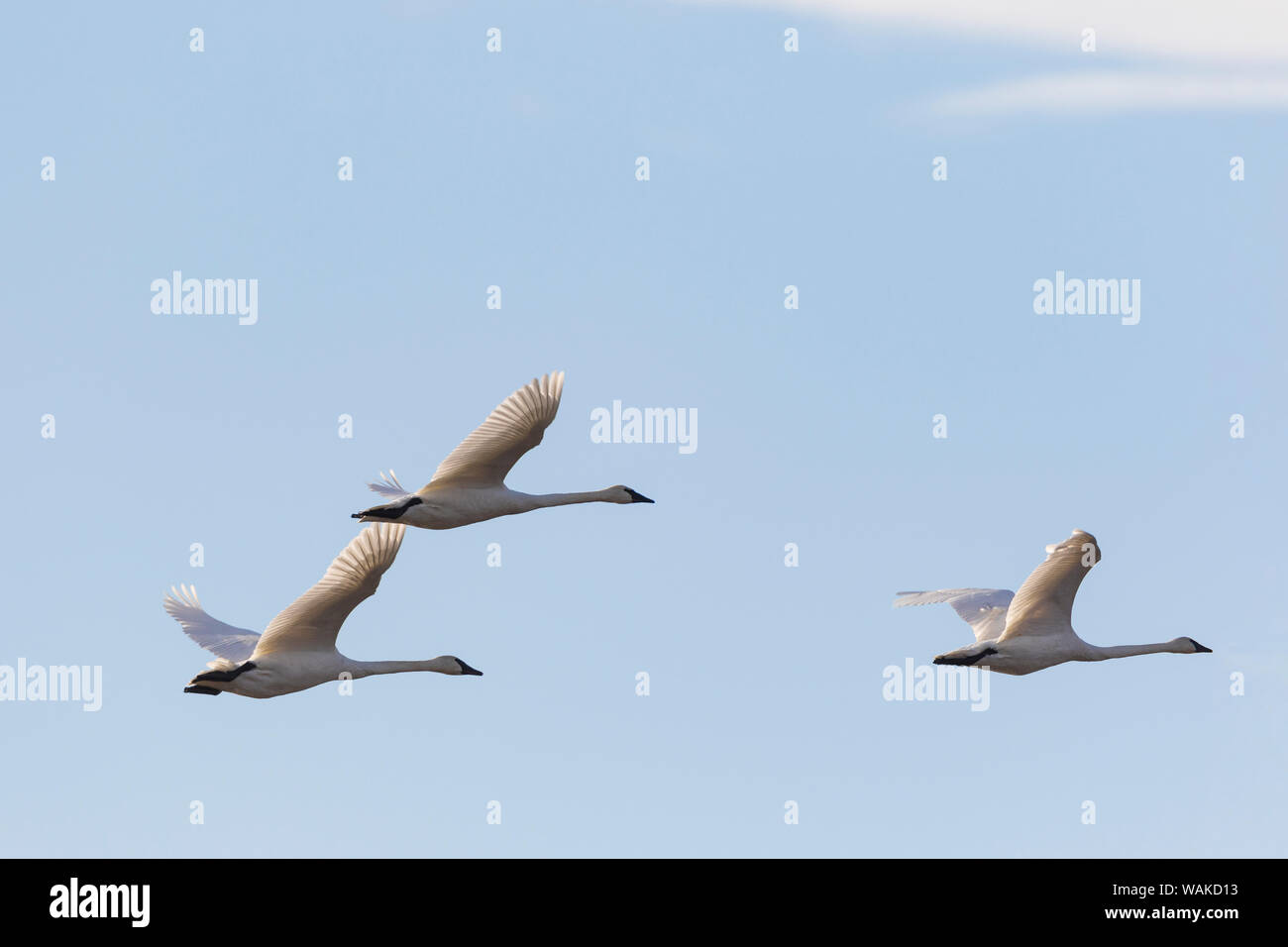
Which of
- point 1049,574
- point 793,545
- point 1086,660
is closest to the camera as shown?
point 1049,574

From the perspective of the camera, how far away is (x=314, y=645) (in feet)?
142

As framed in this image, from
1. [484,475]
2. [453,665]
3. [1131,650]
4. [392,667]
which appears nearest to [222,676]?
[392,667]

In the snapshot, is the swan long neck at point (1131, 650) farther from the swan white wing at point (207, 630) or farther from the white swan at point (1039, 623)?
the swan white wing at point (207, 630)

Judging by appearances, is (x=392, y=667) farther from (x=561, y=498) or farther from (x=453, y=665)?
(x=561, y=498)

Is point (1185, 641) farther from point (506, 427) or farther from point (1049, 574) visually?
point (506, 427)

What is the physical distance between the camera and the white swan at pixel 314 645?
41969mm

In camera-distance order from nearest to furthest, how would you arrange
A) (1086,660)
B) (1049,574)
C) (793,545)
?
(1049,574), (1086,660), (793,545)

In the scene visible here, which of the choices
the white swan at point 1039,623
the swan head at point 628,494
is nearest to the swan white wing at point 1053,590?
the white swan at point 1039,623

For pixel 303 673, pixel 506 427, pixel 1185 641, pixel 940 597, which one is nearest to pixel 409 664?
pixel 303 673

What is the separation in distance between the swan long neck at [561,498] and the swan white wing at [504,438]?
73 cm

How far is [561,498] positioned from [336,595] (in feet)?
15.6

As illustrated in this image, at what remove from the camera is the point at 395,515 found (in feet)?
140

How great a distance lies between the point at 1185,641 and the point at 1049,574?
6.08m

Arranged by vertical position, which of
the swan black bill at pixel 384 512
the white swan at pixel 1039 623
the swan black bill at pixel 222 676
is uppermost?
the swan black bill at pixel 384 512
